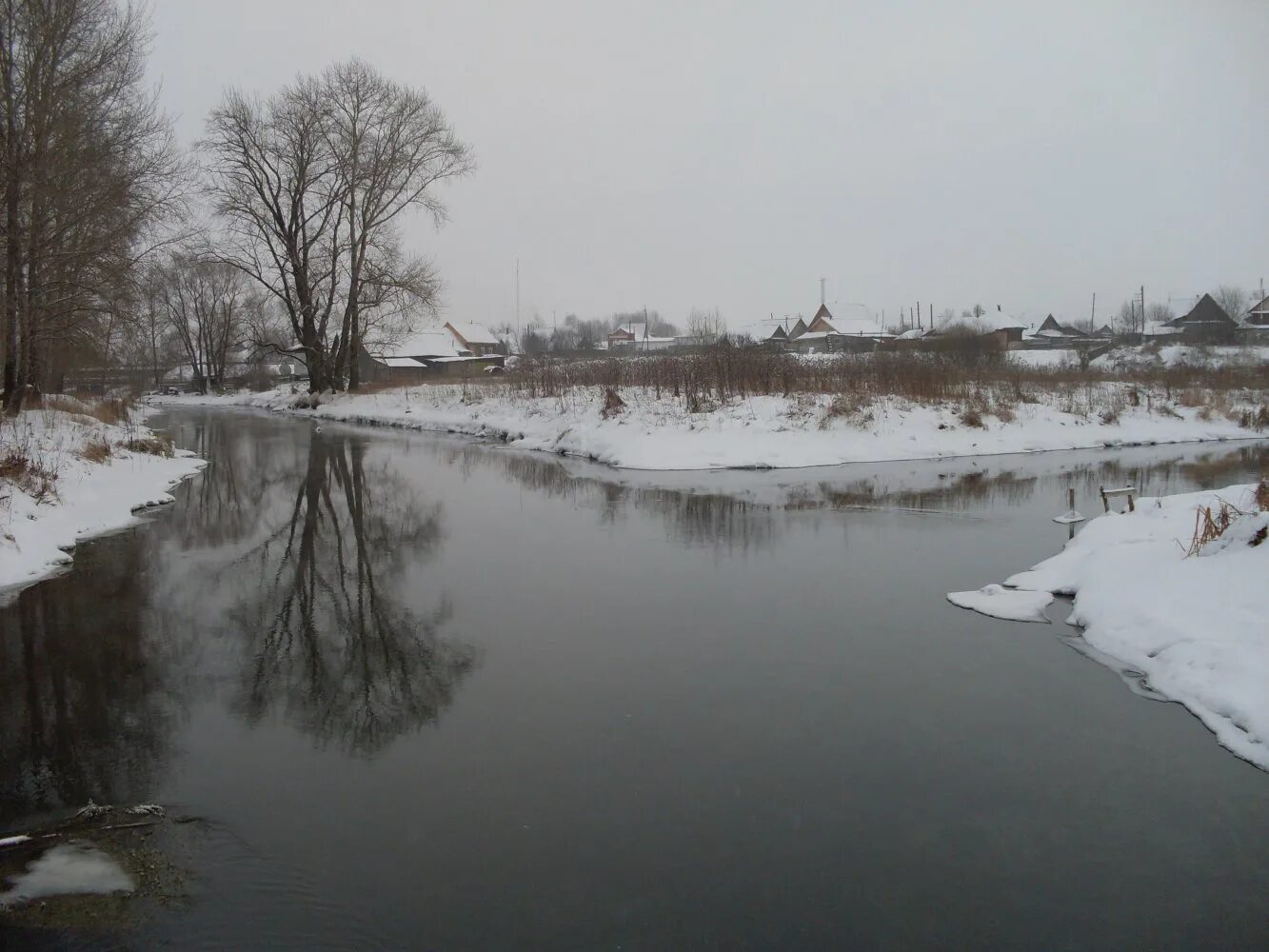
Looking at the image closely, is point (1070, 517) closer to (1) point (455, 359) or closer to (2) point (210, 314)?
(2) point (210, 314)

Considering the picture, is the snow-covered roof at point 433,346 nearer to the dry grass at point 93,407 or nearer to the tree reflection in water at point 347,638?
the dry grass at point 93,407

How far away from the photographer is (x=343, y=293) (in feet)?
135

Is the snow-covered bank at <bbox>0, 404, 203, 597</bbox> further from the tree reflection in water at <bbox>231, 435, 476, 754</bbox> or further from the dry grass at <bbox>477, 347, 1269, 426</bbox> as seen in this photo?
the dry grass at <bbox>477, 347, 1269, 426</bbox>

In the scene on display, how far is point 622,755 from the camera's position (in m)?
5.25

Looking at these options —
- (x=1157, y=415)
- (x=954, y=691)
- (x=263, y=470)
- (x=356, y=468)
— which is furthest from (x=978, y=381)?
(x=954, y=691)

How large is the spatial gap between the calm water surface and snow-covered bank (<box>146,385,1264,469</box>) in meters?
9.99

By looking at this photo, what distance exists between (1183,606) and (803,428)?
15119mm

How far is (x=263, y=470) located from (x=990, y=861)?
18870mm

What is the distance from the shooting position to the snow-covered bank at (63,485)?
33.8ft

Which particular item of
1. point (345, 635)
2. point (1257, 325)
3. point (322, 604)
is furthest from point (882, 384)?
point (1257, 325)

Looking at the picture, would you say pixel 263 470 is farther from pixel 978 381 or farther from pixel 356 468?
pixel 978 381

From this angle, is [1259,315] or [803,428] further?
[1259,315]

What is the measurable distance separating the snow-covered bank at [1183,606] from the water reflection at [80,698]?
6949 mm

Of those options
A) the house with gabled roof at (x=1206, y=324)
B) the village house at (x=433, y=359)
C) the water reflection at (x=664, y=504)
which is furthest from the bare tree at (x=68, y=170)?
the house with gabled roof at (x=1206, y=324)
